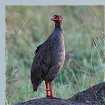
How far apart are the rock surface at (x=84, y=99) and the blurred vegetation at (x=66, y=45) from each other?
53mm

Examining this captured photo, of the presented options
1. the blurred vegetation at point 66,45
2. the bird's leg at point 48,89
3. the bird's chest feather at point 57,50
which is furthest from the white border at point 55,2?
the bird's leg at point 48,89

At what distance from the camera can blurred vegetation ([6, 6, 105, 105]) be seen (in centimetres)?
300

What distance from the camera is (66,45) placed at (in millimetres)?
3000

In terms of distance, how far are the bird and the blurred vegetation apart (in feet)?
0.16

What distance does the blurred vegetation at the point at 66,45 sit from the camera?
3.00m

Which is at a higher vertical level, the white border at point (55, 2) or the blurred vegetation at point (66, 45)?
the white border at point (55, 2)

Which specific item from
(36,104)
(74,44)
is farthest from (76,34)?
(36,104)

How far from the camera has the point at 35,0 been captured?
299 cm

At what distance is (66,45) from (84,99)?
0.95 ft

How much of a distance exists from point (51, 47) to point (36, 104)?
0.93 feet

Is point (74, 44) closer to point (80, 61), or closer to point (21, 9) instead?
point (80, 61)
